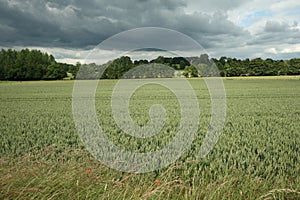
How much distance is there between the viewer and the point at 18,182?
3920 mm

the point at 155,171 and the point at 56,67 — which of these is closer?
the point at 155,171

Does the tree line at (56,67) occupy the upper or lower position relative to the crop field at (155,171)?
upper

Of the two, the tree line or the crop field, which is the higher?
the tree line

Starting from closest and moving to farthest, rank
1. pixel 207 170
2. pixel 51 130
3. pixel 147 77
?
pixel 207 170 → pixel 51 130 → pixel 147 77

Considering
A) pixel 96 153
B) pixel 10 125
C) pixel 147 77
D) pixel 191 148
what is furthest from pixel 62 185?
pixel 147 77

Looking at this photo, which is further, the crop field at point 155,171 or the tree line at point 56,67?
the tree line at point 56,67

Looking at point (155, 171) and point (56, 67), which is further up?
point (56, 67)

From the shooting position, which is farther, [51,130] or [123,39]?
[51,130]

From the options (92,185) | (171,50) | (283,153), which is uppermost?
(171,50)

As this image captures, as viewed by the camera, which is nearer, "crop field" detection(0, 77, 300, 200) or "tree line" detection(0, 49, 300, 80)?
"crop field" detection(0, 77, 300, 200)

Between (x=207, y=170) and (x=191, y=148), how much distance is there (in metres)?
1.88

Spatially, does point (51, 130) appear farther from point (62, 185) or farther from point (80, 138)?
point (62, 185)

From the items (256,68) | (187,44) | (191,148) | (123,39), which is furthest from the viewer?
(256,68)

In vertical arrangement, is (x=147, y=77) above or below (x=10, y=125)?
above
